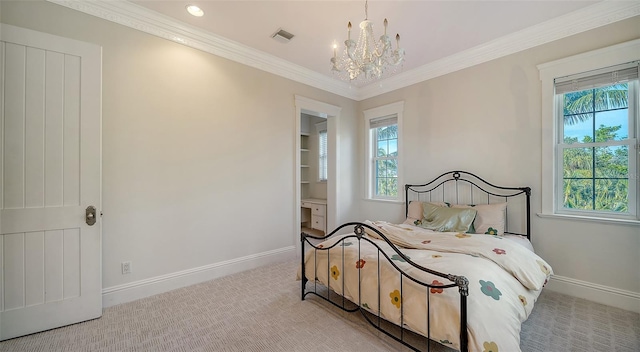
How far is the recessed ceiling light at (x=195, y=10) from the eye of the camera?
8.15ft

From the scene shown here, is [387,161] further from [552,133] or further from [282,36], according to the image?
[282,36]

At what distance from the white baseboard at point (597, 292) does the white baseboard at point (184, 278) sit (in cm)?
315

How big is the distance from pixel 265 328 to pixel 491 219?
2608mm

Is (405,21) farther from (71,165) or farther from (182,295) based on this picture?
(182,295)

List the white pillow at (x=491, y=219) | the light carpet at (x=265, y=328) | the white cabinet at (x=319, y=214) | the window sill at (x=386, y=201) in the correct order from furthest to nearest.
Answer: the white cabinet at (x=319, y=214) < the window sill at (x=386, y=201) < the white pillow at (x=491, y=219) < the light carpet at (x=265, y=328)

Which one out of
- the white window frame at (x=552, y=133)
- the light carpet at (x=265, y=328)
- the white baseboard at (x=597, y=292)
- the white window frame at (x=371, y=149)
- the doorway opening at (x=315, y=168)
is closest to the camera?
the light carpet at (x=265, y=328)

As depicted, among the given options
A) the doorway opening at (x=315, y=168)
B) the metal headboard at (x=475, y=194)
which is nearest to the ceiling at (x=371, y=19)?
the doorway opening at (x=315, y=168)

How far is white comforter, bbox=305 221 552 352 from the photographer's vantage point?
1.43 m

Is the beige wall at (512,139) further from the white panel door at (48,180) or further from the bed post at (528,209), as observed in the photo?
the white panel door at (48,180)

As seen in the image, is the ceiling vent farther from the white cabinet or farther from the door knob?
the white cabinet

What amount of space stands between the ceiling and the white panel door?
1.00 metres

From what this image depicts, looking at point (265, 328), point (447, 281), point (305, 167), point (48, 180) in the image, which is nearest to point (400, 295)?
point (447, 281)

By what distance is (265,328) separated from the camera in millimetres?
2041

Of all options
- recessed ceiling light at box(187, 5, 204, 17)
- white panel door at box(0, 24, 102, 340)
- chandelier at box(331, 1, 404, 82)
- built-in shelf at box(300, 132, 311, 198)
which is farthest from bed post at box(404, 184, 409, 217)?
white panel door at box(0, 24, 102, 340)
